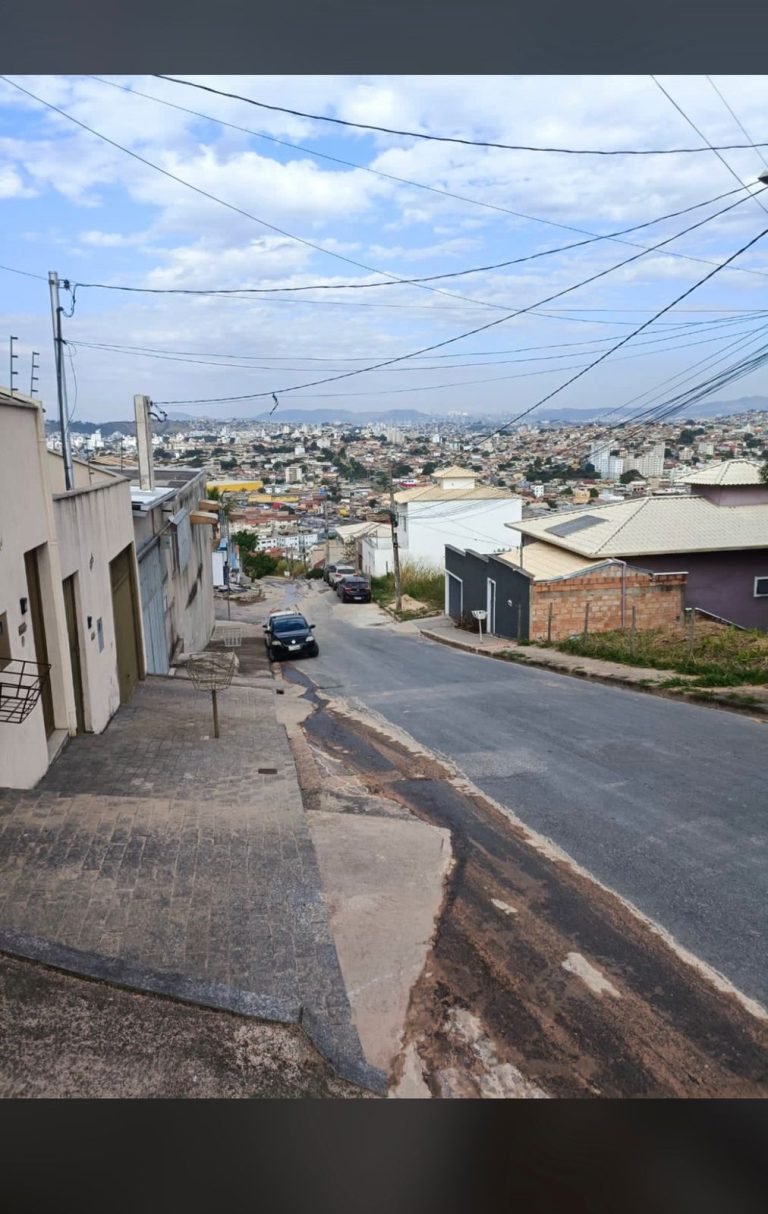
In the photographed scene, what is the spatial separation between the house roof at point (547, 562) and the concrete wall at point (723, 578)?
1827mm

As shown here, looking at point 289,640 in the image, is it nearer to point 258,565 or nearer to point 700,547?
point 700,547

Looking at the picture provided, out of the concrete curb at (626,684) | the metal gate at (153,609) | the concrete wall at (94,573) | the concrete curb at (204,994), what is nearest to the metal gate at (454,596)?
the concrete curb at (626,684)

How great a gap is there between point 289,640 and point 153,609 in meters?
6.05

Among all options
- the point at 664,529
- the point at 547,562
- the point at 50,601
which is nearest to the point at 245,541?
the point at 547,562

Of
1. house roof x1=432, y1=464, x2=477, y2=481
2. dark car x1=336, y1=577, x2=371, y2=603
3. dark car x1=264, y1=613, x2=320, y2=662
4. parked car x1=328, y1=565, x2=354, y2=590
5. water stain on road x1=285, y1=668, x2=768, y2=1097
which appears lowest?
parked car x1=328, y1=565, x2=354, y2=590

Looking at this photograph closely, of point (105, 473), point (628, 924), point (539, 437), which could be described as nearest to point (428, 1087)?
point (628, 924)

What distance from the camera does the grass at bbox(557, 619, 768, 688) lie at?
13.8 m

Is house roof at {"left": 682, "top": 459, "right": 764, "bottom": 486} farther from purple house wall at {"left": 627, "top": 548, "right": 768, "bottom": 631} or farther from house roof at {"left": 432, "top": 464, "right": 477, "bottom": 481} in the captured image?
house roof at {"left": 432, "top": 464, "right": 477, "bottom": 481}

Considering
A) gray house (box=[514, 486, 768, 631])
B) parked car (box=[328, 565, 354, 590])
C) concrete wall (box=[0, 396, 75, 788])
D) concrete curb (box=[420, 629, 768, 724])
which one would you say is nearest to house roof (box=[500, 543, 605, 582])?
gray house (box=[514, 486, 768, 631])

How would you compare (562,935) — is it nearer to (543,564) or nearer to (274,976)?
(274,976)

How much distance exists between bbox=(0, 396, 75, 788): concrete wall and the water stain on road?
3.60 meters

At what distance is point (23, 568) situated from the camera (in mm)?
7305

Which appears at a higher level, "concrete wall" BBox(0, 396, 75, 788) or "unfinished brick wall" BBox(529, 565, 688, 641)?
"concrete wall" BBox(0, 396, 75, 788)

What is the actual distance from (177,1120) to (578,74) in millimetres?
3424
